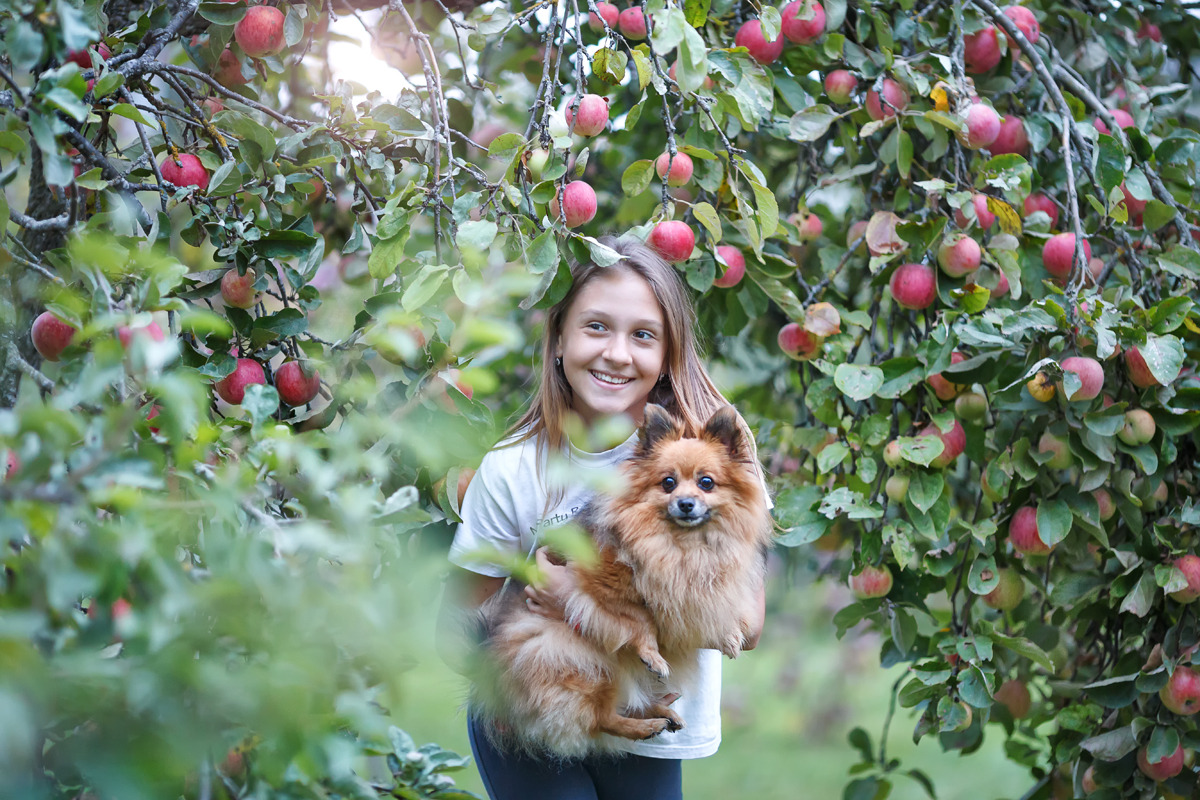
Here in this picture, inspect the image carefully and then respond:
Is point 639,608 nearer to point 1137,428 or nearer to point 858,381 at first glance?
point 858,381

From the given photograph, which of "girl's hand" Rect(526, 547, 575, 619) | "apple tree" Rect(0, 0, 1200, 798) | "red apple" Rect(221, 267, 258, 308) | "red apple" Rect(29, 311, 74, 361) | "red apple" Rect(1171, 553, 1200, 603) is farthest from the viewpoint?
"red apple" Rect(1171, 553, 1200, 603)

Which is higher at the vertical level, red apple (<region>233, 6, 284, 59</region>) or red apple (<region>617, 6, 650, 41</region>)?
red apple (<region>233, 6, 284, 59</region>)

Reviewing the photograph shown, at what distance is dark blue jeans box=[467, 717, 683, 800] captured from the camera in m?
2.09

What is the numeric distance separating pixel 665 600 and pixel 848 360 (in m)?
0.90

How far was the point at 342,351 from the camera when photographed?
1800mm

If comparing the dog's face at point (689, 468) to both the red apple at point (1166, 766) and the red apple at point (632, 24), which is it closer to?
the red apple at point (632, 24)

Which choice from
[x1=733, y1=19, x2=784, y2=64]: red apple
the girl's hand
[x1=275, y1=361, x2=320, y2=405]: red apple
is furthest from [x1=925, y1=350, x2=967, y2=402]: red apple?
[x1=275, y1=361, x2=320, y2=405]: red apple

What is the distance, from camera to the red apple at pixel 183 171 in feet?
6.29

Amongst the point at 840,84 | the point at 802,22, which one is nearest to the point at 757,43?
the point at 802,22

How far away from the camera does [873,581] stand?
2.33 m

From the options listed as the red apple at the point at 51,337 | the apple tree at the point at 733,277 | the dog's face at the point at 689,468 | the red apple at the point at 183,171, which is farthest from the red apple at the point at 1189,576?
the red apple at the point at 51,337

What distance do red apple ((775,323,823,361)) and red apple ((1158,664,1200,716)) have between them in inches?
44.7

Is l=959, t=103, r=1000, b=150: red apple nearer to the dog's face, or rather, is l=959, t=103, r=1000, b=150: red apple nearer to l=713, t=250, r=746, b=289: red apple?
l=713, t=250, r=746, b=289: red apple

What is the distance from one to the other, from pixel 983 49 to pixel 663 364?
1.22 meters
